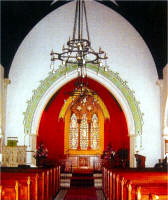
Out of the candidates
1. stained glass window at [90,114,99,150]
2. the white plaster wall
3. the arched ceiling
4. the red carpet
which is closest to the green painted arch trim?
the white plaster wall

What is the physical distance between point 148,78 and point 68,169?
686 cm

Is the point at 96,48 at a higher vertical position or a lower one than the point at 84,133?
higher

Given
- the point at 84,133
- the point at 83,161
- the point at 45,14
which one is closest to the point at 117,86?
the point at 45,14

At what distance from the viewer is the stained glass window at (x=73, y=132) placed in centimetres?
2195

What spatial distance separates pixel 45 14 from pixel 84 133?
845cm

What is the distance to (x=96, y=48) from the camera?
1588cm

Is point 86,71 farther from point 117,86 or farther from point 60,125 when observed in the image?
point 60,125

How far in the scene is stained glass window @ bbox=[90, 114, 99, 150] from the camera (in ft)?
71.8

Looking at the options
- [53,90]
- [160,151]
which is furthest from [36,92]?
[160,151]

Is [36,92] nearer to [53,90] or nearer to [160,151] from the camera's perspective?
[53,90]

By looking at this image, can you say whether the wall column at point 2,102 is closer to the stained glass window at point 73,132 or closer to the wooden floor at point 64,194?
the wooden floor at point 64,194

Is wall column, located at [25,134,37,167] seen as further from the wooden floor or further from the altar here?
the altar

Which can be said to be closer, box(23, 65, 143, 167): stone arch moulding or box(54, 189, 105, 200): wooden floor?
box(54, 189, 105, 200): wooden floor

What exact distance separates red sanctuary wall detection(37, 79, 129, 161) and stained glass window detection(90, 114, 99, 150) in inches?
27.7
